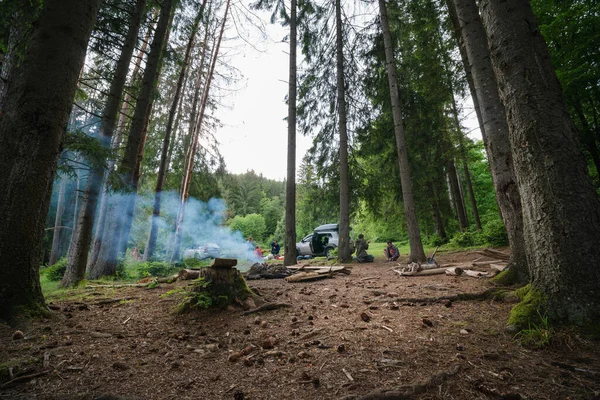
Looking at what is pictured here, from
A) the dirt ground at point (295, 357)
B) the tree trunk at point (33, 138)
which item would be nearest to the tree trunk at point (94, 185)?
the tree trunk at point (33, 138)

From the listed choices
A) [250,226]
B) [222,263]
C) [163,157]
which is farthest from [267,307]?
[250,226]

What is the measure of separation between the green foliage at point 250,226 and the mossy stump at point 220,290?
35.7 meters

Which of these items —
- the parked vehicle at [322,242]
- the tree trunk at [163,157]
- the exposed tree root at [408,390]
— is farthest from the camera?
the parked vehicle at [322,242]

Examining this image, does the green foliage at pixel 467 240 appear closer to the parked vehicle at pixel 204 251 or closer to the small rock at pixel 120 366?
the small rock at pixel 120 366

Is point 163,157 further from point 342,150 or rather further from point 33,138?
point 33,138

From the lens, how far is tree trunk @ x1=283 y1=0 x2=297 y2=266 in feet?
34.4

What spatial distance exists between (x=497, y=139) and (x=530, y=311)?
304 centimetres

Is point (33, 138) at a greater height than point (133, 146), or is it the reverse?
point (133, 146)

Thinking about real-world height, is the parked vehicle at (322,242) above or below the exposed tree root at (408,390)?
above

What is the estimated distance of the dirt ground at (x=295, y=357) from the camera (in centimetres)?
177

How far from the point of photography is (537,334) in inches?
92.2

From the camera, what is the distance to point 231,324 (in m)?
3.30

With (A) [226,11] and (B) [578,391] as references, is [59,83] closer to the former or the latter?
(B) [578,391]

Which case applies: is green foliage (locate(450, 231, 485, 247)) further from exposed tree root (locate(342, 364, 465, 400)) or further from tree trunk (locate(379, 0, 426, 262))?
exposed tree root (locate(342, 364, 465, 400))
